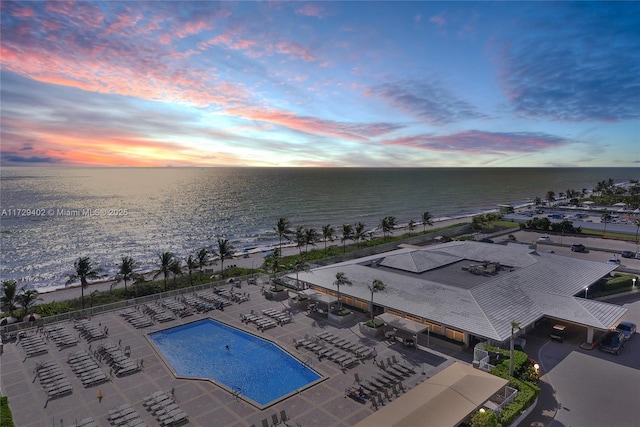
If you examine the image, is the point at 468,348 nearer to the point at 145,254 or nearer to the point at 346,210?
the point at 145,254

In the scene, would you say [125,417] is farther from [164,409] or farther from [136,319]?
[136,319]

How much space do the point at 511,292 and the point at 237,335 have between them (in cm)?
2745

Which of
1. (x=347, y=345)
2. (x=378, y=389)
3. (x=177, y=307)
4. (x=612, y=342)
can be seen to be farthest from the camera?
(x=177, y=307)

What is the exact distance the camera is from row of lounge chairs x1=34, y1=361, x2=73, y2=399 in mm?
26619

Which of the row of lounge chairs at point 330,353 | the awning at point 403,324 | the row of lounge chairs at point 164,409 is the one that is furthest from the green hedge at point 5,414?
the awning at point 403,324

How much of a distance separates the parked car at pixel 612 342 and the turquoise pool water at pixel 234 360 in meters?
24.6

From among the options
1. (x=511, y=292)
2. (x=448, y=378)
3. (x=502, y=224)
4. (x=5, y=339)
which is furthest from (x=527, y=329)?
(x=502, y=224)

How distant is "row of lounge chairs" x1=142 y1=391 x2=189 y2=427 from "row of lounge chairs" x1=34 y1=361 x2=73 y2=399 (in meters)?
6.40

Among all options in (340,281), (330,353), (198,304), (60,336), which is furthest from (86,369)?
(340,281)

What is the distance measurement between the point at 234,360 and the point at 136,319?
1451 centimetres

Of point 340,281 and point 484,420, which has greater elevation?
point 340,281

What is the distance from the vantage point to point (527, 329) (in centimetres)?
3553

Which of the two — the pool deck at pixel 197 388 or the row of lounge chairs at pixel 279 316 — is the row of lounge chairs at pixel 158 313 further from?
the row of lounge chairs at pixel 279 316

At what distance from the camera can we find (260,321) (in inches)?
1521
